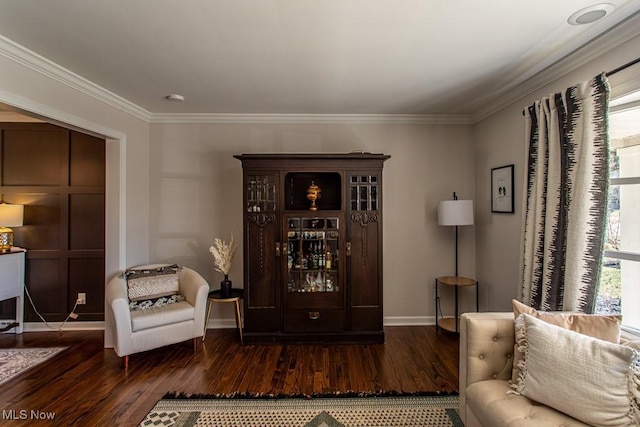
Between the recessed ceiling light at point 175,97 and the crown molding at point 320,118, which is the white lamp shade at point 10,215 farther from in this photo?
the recessed ceiling light at point 175,97

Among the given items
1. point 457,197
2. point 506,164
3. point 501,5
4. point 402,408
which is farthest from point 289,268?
point 501,5

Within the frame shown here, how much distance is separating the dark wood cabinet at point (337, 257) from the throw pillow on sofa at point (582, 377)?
184 cm

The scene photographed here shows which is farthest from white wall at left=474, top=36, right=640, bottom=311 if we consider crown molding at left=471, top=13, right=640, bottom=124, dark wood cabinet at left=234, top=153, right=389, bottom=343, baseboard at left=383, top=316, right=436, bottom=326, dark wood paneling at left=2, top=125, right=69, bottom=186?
dark wood paneling at left=2, top=125, right=69, bottom=186

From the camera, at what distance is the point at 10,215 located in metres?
3.52

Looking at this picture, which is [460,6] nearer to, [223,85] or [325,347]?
[223,85]

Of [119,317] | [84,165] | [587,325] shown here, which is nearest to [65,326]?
[119,317]

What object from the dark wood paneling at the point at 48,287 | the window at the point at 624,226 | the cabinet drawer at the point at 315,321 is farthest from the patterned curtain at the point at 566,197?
the dark wood paneling at the point at 48,287

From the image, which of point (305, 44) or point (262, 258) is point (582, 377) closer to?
point (305, 44)

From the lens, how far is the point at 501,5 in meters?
1.75

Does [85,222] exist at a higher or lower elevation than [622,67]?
lower

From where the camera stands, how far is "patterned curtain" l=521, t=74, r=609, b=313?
6.50 ft

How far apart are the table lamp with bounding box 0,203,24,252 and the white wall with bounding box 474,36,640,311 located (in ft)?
17.5

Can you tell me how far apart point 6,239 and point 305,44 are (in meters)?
4.05

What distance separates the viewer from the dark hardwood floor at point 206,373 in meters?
2.35
